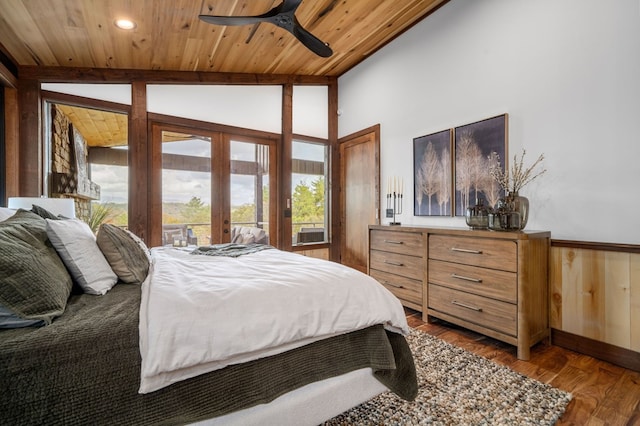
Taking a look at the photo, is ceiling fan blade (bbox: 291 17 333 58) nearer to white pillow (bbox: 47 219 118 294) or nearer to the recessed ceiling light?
the recessed ceiling light

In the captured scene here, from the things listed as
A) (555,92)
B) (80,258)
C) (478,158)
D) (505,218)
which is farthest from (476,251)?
(80,258)

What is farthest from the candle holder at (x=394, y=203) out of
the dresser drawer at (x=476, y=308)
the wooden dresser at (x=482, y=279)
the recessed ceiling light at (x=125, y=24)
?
the recessed ceiling light at (x=125, y=24)

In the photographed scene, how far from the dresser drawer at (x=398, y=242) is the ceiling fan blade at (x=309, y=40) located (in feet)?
6.14

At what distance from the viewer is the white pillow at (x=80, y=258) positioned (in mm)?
1338

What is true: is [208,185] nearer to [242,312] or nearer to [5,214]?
[5,214]

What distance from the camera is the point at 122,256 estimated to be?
158cm

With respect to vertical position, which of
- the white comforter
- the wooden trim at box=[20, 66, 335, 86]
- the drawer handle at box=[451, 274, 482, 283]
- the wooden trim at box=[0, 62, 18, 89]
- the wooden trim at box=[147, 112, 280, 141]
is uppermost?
the wooden trim at box=[20, 66, 335, 86]

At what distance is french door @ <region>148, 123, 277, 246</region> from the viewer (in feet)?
12.5

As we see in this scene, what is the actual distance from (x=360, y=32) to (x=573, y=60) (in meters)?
2.10

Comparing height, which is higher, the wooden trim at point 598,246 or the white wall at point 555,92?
the white wall at point 555,92

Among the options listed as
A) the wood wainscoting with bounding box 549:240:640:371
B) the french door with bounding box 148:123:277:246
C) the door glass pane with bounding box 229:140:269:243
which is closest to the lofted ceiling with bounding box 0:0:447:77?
the french door with bounding box 148:123:277:246

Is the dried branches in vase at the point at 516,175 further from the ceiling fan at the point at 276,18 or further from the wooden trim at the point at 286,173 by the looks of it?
the wooden trim at the point at 286,173

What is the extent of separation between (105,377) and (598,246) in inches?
111

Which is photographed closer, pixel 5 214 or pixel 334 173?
pixel 5 214
